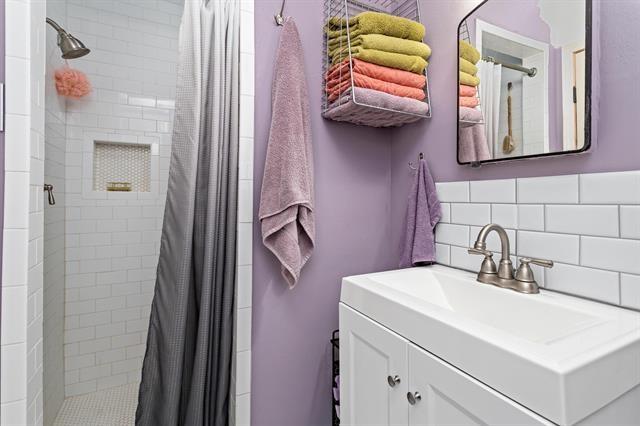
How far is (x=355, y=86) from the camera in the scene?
1.18 m

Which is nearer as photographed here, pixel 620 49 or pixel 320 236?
pixel 620 49

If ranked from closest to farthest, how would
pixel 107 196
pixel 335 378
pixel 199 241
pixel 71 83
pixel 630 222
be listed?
pixel 630 222 < pixel 199 241 < pixel 335 378 < pixel 71 83 < pixel 107 196

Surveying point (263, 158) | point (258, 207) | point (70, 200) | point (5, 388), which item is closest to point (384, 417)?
point (258, 207)

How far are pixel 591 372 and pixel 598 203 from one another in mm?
497

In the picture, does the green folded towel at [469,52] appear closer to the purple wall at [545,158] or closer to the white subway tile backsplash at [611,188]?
the purple wall at [545,158]

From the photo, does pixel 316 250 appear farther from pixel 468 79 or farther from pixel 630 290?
pixel 630 290

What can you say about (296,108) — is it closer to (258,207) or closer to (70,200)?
(258,207)

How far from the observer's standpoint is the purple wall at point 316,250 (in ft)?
4.29

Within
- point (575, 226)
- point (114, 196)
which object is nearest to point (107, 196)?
point (114, 196)

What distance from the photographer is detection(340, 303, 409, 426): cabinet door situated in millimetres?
832

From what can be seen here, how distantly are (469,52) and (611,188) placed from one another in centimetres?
66

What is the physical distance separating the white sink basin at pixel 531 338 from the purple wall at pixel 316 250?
375mm

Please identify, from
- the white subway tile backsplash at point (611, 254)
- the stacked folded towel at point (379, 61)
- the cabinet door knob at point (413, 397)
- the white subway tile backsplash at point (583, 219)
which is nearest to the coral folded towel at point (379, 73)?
the stacked folded towel at point (379, 61)

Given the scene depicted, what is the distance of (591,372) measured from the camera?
21.3 inches
